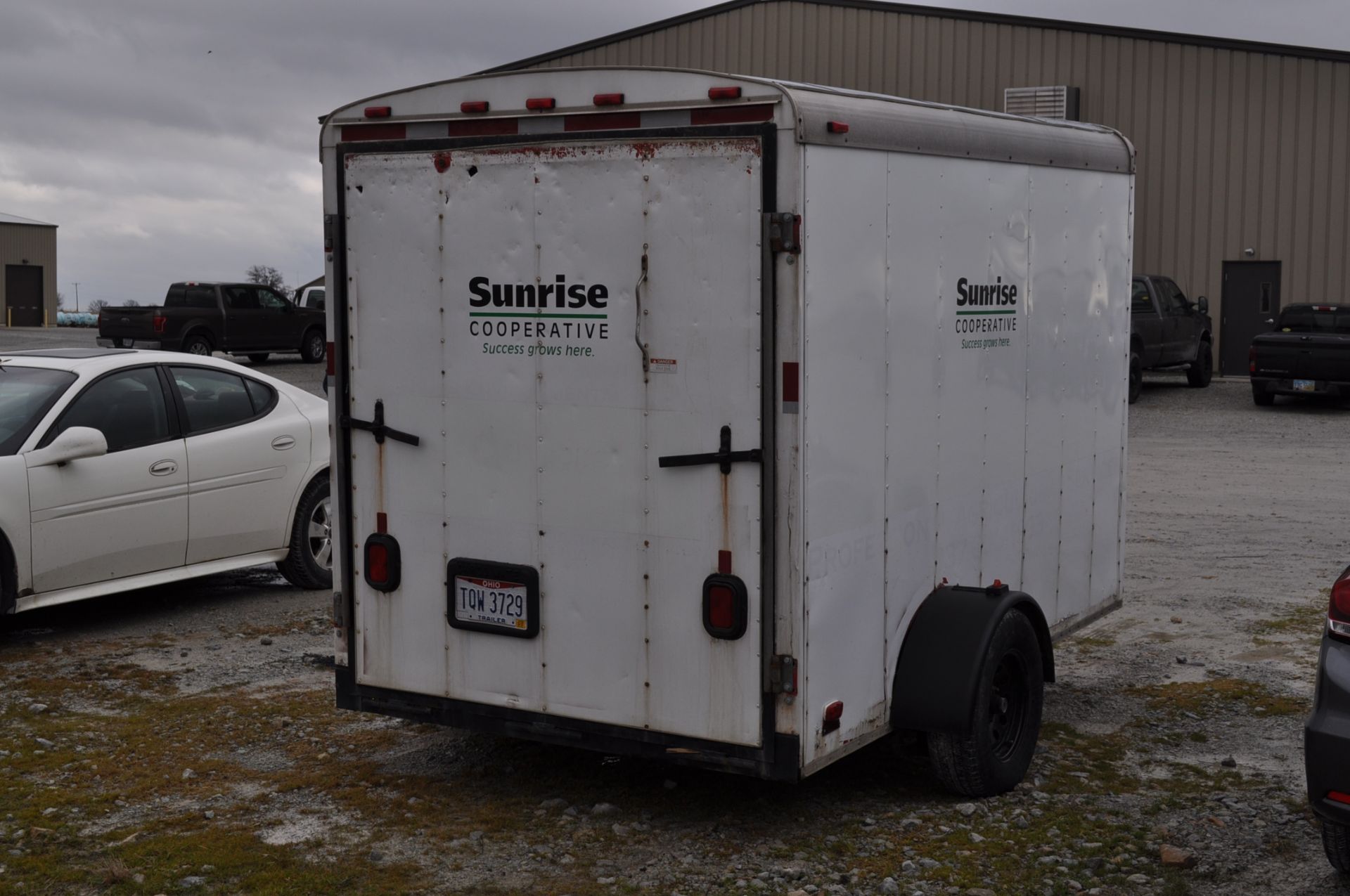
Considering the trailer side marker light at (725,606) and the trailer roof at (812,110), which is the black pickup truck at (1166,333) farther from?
the trailer side marker light at (725,606)

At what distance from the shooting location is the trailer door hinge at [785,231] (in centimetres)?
513

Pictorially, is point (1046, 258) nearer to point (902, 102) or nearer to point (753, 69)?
point (902, 102)

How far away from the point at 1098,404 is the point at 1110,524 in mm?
696

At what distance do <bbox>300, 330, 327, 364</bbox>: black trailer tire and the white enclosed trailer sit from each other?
2809 centimetres

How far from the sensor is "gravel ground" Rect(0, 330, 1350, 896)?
531 centimetres

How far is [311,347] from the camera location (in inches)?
1334

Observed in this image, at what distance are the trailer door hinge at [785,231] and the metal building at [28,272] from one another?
195 feet

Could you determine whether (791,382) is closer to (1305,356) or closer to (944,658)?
(944,658)

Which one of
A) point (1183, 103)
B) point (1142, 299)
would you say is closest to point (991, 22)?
point (1183, 103)

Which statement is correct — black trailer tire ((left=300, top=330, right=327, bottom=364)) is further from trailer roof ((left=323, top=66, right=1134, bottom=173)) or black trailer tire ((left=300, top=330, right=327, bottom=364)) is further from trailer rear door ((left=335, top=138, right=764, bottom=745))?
trailer rear door ((left=335, top=138, right=764, bottom=745))

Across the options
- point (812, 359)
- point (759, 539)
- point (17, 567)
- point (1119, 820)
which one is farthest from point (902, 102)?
point (17, 567)

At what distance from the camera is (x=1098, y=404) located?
7.56 meters

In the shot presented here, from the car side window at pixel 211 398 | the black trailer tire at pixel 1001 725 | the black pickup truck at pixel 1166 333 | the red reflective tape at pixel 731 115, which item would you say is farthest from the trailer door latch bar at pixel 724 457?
the black pickup truck at pixel 1166 333

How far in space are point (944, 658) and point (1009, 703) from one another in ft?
1.98
